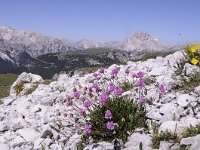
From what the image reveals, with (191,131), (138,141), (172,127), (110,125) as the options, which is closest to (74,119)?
(110,125)

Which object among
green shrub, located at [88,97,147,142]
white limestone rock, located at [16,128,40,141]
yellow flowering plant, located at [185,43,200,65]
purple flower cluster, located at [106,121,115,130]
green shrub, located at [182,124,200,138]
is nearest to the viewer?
green shrub, located at [182,124,200,138]

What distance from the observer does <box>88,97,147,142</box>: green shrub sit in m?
8.23

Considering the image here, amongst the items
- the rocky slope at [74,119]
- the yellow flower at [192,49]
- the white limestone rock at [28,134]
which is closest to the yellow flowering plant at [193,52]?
the yellow flower at [192,49]

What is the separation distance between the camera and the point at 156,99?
975 centimetres

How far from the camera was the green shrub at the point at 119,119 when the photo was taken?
8.23 m

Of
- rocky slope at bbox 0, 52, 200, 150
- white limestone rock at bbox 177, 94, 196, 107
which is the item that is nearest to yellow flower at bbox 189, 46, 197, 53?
rocky slope at bbox 0, 52, 200, 150

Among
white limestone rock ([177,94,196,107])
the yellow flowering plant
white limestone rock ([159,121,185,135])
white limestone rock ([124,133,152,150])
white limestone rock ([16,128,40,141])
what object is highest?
the yellow flowering plant

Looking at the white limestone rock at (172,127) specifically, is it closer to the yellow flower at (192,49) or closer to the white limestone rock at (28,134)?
the white limestone rock at (28,134)

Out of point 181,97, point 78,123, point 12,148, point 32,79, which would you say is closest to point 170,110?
point 181,97

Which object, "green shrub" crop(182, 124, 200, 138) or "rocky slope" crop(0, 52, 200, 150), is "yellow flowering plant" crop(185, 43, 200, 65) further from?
"green shrub" crop(182, 124, 200, 138)

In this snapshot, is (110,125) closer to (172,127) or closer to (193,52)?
(172,127)

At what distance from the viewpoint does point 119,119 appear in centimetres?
841

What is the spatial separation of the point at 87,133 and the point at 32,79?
20235 mm

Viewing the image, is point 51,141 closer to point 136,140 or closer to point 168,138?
point 136,140
